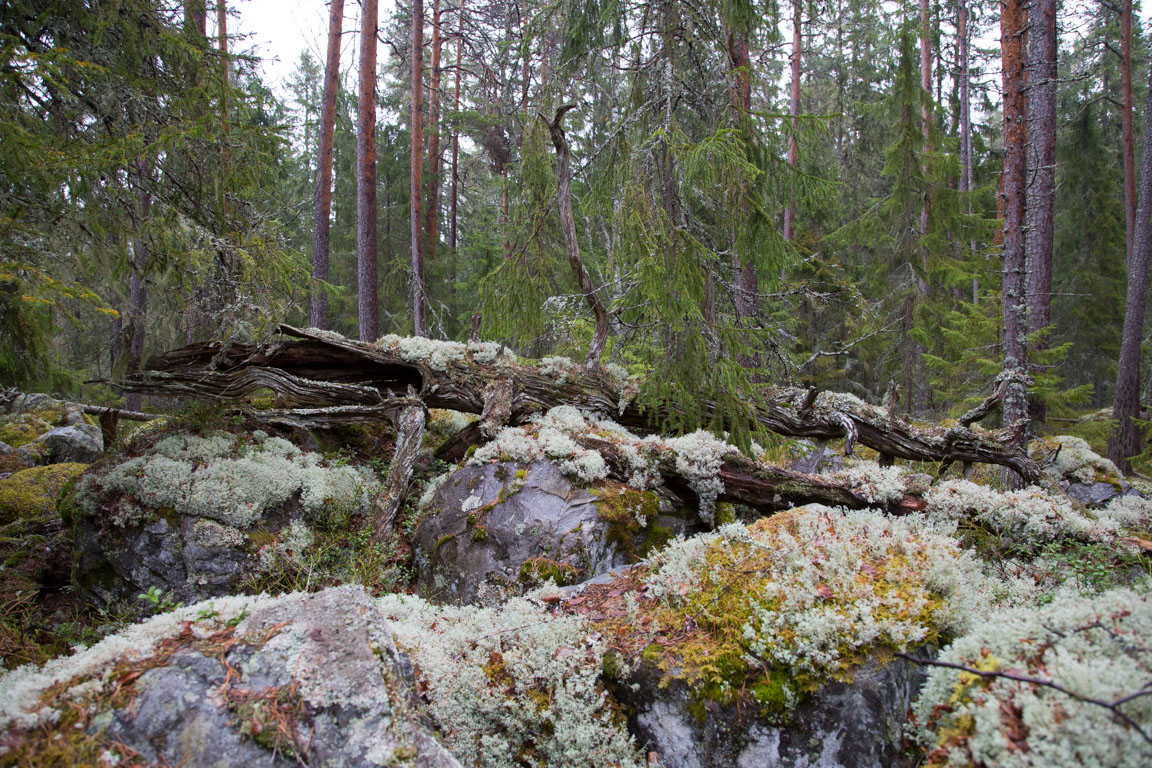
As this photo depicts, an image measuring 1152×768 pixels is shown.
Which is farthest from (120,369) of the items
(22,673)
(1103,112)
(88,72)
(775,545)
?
(1103,112)

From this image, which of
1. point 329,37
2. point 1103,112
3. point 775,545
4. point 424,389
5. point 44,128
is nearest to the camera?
point 775,545

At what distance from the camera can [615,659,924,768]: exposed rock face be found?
2.42 m

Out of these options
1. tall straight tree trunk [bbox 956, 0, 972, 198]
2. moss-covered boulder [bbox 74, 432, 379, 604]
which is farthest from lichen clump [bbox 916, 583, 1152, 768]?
tall straight tree trunk [bbox 956, 0, 972, 198]

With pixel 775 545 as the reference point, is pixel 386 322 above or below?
above

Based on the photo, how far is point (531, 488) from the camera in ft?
17.1

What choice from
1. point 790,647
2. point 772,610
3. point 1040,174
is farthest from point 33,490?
point 1040,174

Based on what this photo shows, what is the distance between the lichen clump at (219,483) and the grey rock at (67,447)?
14.9 ft

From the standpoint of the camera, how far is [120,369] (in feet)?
19.2

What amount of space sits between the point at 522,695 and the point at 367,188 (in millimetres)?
10205

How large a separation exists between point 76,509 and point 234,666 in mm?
4205

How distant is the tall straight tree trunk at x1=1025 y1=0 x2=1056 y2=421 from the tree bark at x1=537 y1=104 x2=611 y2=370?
6.34 m

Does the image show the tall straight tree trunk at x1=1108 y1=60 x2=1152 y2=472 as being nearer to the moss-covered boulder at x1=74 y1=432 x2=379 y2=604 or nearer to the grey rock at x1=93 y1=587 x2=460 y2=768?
the moss-covered boulder at x1=74 y1=432 x2=379 y2=604

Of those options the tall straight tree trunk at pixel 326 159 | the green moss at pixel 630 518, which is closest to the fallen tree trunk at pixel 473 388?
the green moss at pixel 630 518

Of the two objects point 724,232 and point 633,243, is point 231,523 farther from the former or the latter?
point 724,232
